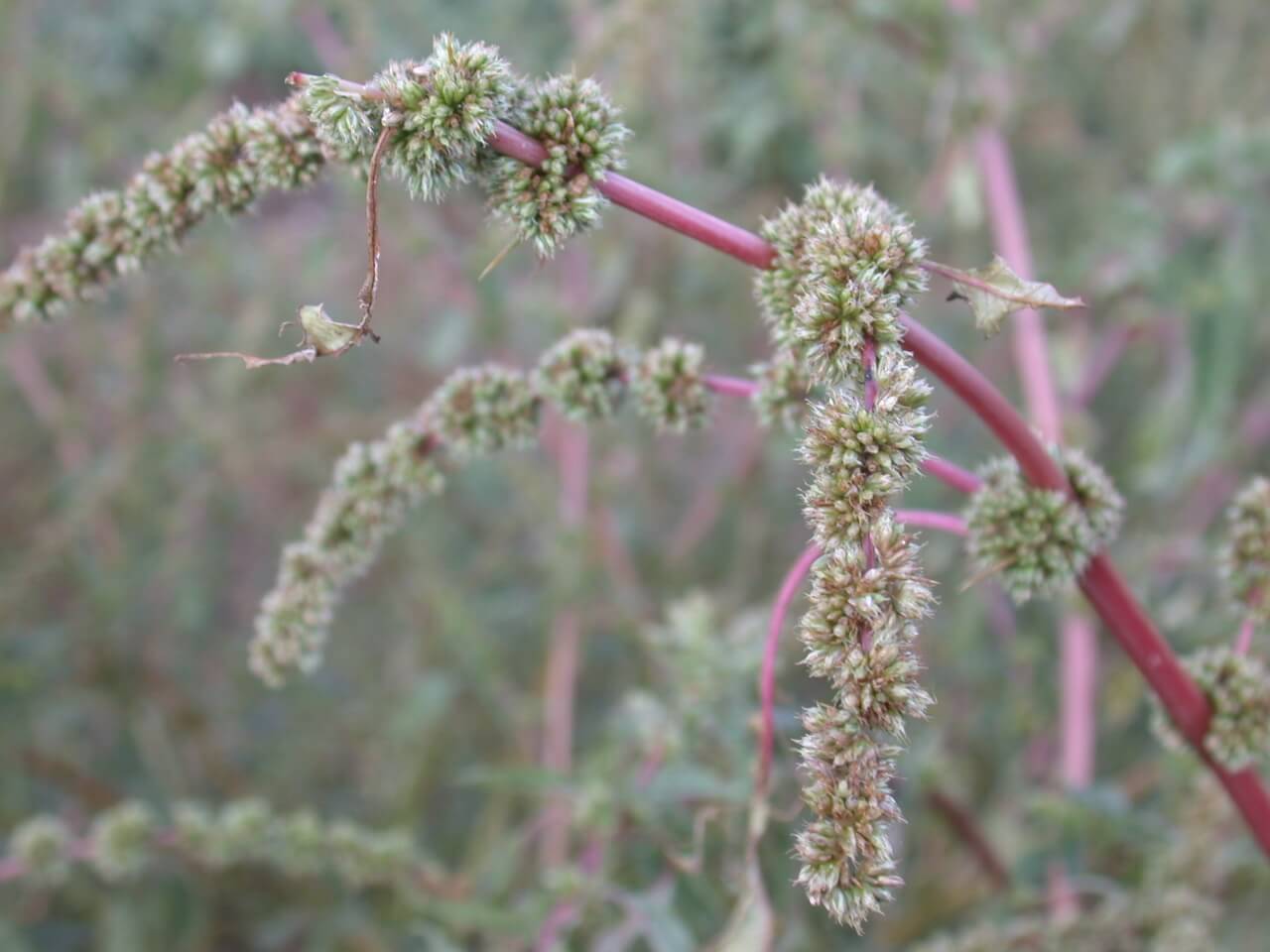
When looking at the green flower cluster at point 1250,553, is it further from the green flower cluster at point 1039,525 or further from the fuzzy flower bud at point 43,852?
the fuzzy flower bud at point 43,852

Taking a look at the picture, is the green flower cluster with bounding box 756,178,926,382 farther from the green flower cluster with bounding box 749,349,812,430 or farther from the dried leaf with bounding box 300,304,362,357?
the dried leaf with bounding box 300,304,362,357

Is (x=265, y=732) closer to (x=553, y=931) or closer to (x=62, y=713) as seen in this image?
(x=62, y=713)

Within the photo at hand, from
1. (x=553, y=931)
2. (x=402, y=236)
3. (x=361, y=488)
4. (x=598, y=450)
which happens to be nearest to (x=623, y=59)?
(x=402, y=236)

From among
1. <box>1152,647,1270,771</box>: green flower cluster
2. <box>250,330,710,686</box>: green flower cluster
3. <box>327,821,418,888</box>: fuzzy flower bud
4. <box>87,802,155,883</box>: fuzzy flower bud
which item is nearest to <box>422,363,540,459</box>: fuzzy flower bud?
<box>250,330,710,686</box>: green flower cluster

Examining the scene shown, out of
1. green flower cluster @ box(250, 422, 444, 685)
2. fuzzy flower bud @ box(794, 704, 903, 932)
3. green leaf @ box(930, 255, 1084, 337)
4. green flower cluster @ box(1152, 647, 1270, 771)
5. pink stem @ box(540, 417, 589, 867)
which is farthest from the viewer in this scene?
pink stem @ box(540, 417, 589, 867)

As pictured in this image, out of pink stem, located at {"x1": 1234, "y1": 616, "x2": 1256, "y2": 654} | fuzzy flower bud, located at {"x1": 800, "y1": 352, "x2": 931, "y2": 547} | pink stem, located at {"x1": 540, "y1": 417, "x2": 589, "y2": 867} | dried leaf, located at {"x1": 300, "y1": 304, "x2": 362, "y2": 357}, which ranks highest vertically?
pink stem, located at {"x1": 540, "y1": 417, "x2": 589, "y2": 867}

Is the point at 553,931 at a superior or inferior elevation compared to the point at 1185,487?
inferior

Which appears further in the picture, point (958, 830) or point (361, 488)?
point (958, 830)

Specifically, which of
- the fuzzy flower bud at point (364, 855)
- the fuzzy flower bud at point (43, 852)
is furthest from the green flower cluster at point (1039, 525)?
the fuzzy flower bud at point (43, 852)
